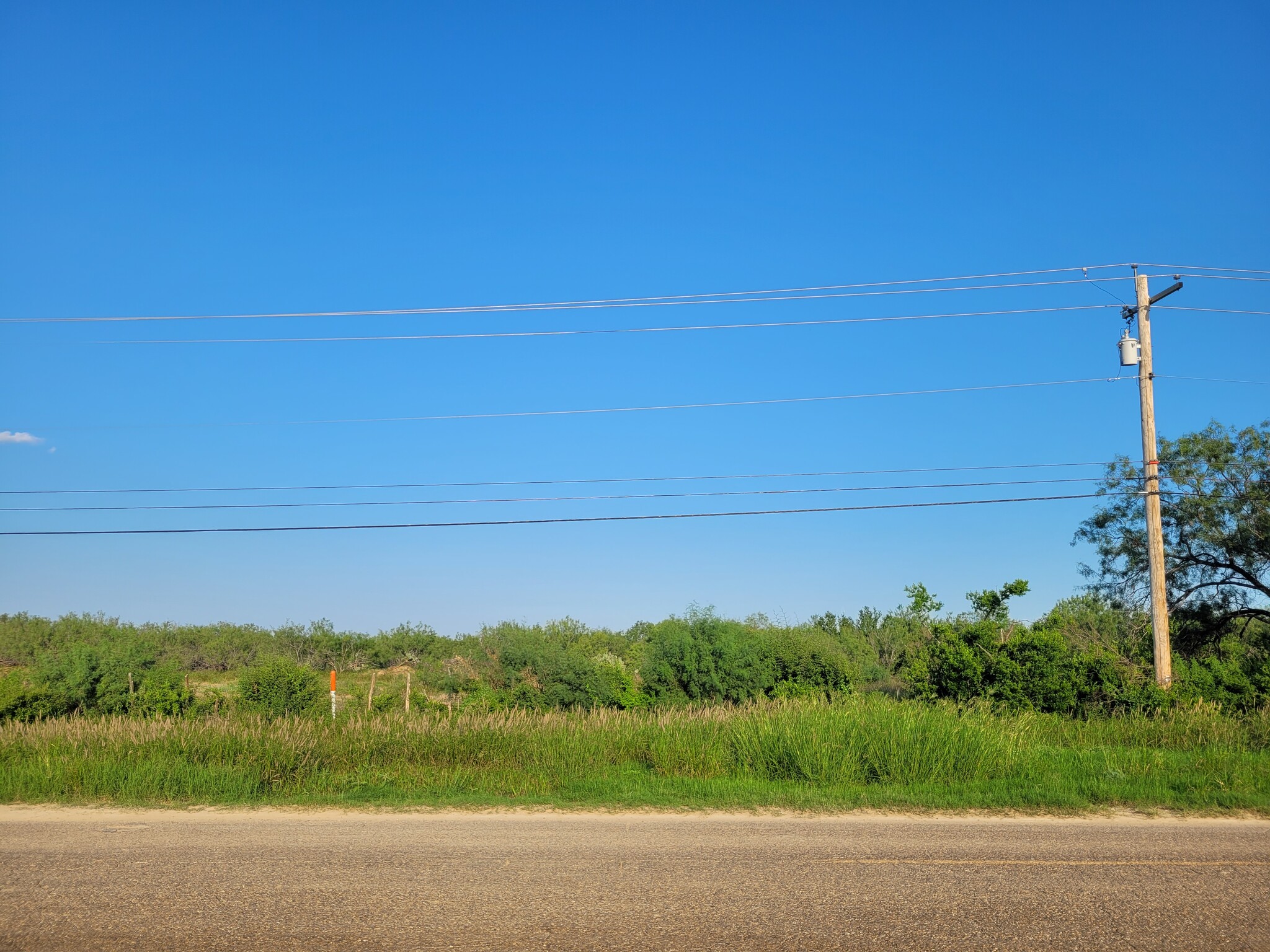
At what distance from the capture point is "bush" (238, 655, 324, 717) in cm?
2612

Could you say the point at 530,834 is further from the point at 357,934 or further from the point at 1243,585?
the point at 1243,585

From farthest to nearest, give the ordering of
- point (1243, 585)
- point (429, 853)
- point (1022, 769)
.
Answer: point (1243, 585), point (1022, 769), point (429, 853)

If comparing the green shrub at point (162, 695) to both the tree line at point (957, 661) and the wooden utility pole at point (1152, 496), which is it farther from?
the wooden utility pole at point (1152, 496)

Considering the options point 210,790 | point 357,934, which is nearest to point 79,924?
point 357,934

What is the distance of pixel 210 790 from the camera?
11930 mm

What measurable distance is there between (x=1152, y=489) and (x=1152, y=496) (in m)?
0.21

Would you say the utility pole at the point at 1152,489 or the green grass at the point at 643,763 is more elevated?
the utility pole at the point at 1152,489

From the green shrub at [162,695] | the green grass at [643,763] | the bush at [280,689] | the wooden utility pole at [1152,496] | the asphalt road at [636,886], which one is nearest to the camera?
the asphalt road at [636,886]

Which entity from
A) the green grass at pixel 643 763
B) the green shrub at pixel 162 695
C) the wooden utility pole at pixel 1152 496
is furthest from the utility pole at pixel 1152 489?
the green shrub at pixel 162 695

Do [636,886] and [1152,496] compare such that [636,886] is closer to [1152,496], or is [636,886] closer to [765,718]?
[765,718]

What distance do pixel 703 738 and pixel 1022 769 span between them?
467cm

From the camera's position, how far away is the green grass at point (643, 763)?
11.6m

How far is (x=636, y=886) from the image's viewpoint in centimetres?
689

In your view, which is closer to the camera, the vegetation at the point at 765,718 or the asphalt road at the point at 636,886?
the asphalt road at the point at 636,886
